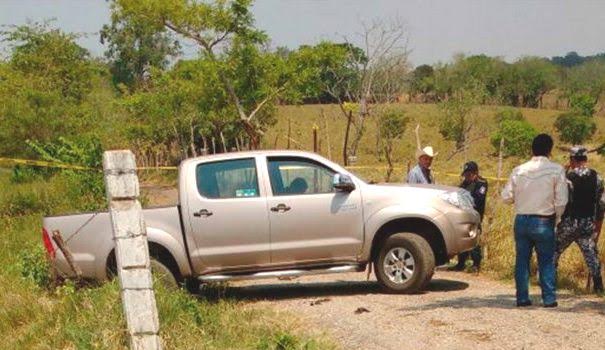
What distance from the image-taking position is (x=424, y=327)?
810 cm

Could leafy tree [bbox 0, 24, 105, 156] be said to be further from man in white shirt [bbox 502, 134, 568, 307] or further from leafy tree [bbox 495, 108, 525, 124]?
leafy tree [bbox 495, 108, 525, 124]

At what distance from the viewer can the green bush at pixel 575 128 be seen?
72.6 meters

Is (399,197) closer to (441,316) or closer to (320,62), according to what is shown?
(441,316)

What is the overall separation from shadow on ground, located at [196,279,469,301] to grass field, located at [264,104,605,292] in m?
1.58

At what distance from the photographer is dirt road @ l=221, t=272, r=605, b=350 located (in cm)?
754

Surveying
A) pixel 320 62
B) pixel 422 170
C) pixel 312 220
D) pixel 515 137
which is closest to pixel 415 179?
pixel 422 170

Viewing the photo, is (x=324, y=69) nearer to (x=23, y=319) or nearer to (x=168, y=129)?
(x=168, y=129)

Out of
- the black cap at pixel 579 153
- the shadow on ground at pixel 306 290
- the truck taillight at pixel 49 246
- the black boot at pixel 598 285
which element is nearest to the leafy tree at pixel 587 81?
the shadow on ground at pixel 306 290

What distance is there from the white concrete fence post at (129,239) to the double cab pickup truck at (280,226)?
3153mm

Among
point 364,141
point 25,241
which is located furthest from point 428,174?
point 364,141

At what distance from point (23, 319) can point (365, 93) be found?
26.6m

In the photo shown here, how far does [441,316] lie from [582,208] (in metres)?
2.33

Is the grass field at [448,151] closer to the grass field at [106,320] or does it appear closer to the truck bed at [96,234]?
the grass field at [106,320]

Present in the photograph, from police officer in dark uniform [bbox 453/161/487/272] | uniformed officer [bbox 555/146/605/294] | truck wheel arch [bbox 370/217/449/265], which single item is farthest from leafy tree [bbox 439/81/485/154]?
uniformed officer [bbox 555/146/605/294]
